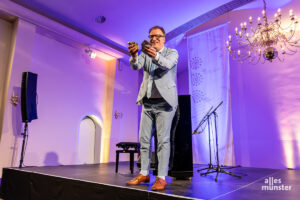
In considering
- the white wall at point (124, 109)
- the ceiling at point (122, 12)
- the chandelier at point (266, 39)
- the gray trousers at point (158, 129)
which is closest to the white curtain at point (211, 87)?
the chandelier at point (266, 39)

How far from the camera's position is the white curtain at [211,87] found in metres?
5.19

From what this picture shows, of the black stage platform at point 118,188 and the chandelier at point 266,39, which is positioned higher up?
the chandelier at point 266,39

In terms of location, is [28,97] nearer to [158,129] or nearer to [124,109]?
[158,129]

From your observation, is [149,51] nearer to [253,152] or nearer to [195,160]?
[195,160]

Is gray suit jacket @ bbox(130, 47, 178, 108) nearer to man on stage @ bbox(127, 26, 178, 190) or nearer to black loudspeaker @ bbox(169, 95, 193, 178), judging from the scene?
man on stage @ bbox(127, 26, 178, 190)

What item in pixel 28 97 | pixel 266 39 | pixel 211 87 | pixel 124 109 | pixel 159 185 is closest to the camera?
pixel 159 185

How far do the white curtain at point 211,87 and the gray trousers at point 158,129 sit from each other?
11.3 feet

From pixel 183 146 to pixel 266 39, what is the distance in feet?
9.81

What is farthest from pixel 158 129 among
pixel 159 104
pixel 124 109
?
pixel 124 109

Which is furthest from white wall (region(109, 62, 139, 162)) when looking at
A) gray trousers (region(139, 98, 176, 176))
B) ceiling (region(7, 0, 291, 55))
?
gray trousers (region(139, 98, 176, 176))

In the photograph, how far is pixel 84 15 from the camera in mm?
5324

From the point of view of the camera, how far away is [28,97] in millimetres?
4043

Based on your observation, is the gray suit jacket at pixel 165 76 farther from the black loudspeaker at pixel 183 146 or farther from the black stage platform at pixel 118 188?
the black loudspeaker at pixel 183 146

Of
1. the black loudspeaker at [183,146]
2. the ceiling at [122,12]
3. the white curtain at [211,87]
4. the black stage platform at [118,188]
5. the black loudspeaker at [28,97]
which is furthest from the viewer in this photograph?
the white curtain at [211,87]
